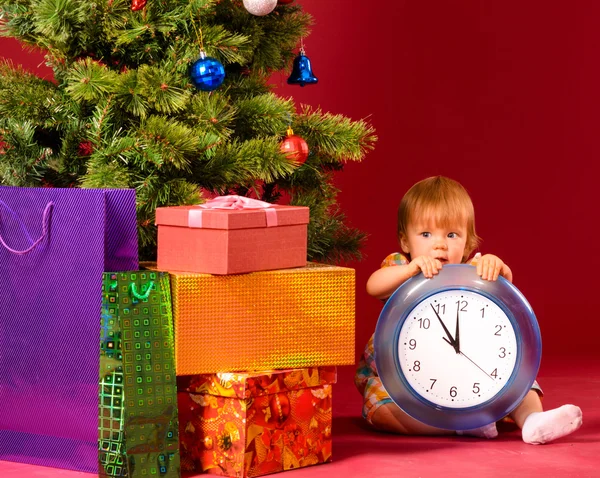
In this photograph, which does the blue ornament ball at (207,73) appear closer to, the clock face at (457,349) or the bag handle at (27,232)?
the bag handle at (27,232)

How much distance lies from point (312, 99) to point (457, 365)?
4.46ft

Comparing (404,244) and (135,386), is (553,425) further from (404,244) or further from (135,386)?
(135,386)

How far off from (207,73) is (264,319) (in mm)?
543

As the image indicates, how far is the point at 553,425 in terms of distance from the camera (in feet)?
7.12

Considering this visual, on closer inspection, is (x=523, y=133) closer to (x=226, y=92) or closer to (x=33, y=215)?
(x=226, y=92)

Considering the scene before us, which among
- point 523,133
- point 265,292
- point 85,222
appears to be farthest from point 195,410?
point 523,133

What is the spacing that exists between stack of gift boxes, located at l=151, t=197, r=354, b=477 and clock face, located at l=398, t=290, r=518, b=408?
0.51ft

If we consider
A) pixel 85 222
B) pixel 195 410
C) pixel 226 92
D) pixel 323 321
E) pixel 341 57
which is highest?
pixel 341 57

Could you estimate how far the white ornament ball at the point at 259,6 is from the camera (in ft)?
7.56

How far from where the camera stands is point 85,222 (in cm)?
192

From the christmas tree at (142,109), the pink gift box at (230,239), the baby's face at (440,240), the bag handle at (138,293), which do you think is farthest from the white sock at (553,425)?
the bag handle at (138,293)

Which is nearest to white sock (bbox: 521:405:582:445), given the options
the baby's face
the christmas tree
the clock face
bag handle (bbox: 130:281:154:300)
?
the clock face

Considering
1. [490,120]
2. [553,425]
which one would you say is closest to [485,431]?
[553,425]

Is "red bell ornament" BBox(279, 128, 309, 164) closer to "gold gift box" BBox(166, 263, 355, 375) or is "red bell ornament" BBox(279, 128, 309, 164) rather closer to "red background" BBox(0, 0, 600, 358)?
"gold gift box" BBox(166, 263, 355, 375)
